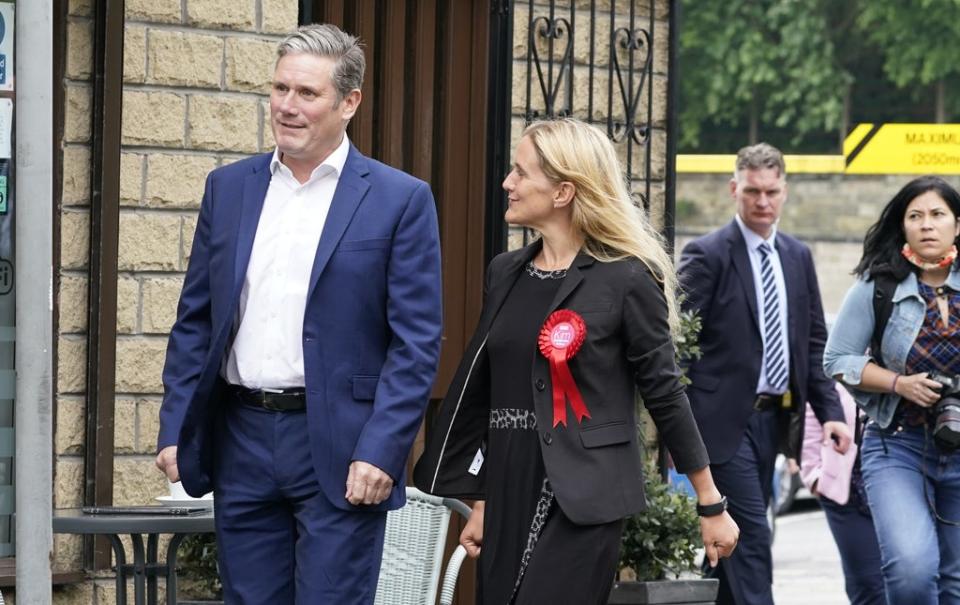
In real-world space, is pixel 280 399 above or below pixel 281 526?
above

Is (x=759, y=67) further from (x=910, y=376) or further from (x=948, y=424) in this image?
(x=948, y=424)

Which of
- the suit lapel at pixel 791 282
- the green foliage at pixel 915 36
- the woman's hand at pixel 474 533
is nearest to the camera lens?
the woman's hand at pixel 474 533

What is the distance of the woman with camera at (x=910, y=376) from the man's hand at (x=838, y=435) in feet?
3.73

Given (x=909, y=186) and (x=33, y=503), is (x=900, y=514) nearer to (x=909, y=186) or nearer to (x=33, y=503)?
(x=909, y=186)

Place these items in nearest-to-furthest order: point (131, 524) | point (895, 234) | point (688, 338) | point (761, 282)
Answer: point (131, 524)
point (895, 234)
point (688, 338)
point (761, 282)

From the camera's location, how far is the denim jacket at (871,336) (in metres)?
7.20

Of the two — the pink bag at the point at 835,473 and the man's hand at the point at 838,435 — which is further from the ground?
the man's hand at the point at 838,435

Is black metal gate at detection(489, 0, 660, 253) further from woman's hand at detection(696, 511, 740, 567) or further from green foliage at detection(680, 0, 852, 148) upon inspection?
green foliage at detection(680, 0, 852, 148)

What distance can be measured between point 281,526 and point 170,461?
0.35m

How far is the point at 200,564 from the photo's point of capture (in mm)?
6812

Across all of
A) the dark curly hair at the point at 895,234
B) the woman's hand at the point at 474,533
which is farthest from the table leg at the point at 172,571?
the dark curly hair at the point at 895,234

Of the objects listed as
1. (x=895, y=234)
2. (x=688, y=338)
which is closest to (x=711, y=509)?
(x=895, y=234)

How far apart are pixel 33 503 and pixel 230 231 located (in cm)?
146

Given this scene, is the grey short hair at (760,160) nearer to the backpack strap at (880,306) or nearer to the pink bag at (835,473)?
the pink bag at (835,473)
